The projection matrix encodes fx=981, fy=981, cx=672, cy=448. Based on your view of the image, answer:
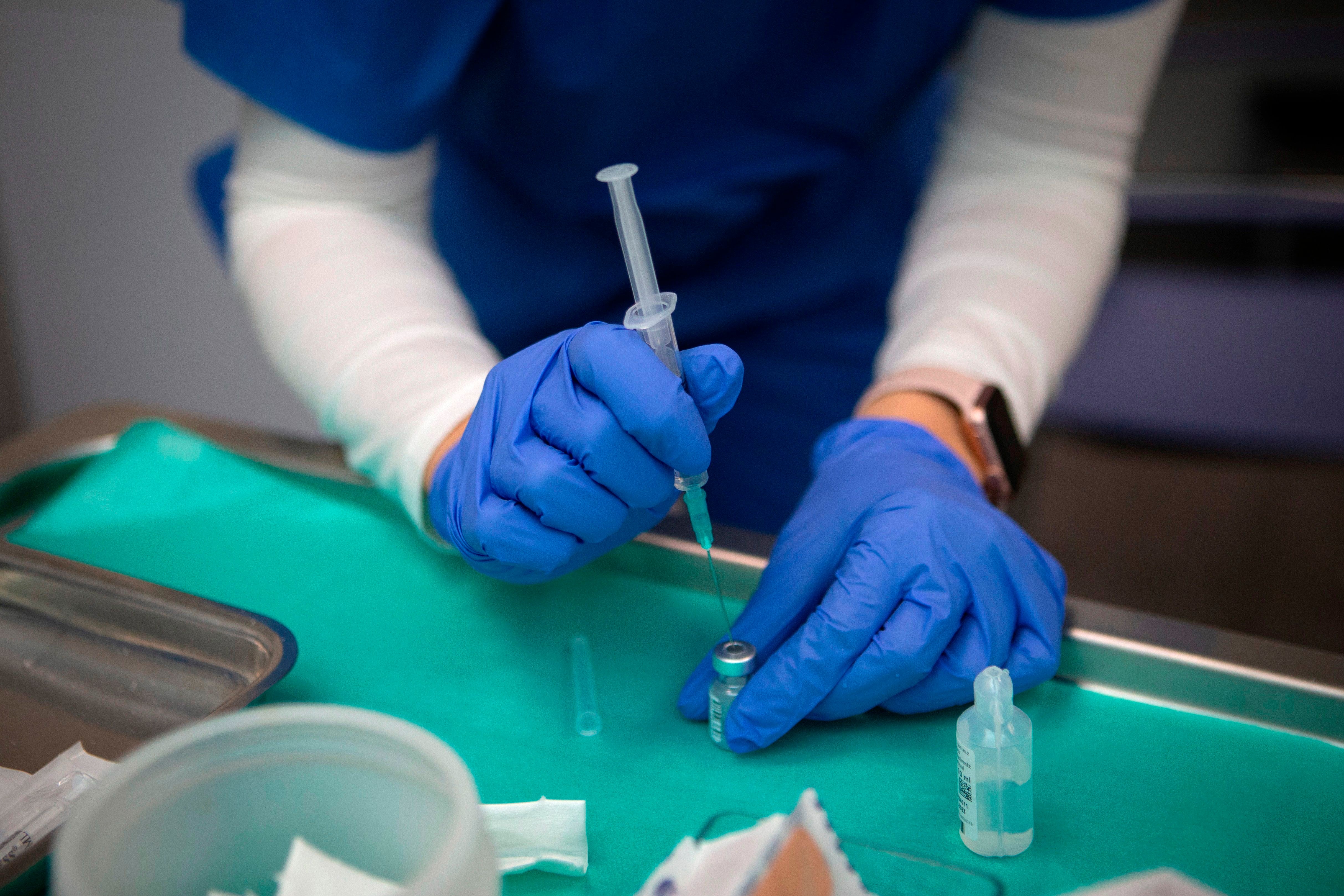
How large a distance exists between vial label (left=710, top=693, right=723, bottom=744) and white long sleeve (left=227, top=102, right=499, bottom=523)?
0.29m

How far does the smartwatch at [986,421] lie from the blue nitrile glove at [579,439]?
0.93 feet

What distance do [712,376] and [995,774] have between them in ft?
0.87

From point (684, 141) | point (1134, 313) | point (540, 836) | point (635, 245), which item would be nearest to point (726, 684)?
point (540, 836)

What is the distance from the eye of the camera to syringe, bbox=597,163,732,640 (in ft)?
1.86

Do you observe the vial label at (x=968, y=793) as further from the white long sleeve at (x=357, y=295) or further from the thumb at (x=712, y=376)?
the white long sleeve at (x=357, y=295)

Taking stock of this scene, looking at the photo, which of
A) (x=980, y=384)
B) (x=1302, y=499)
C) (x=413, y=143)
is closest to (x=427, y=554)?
(x=413, y=143)

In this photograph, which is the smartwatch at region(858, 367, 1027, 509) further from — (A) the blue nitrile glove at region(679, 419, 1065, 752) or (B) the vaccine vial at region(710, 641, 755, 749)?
(B) the vaccine vial at region(710, 641, 755, 749)

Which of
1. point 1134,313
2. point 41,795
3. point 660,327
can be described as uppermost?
point 660,327

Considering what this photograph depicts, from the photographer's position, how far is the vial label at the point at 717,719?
586 millimetres

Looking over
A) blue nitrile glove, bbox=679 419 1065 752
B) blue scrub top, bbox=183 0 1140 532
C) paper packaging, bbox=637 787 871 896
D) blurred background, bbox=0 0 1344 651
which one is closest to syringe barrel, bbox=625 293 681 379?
blue nitrile glove, bbox=679 419 1065 752

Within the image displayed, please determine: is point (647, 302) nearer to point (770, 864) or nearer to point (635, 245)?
point (635, 245)

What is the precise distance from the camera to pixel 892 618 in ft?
1.95

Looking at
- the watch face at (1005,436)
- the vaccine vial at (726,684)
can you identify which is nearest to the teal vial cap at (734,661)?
the vaccine vial at (726,684)

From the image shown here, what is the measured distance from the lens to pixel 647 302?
0.58 metres
